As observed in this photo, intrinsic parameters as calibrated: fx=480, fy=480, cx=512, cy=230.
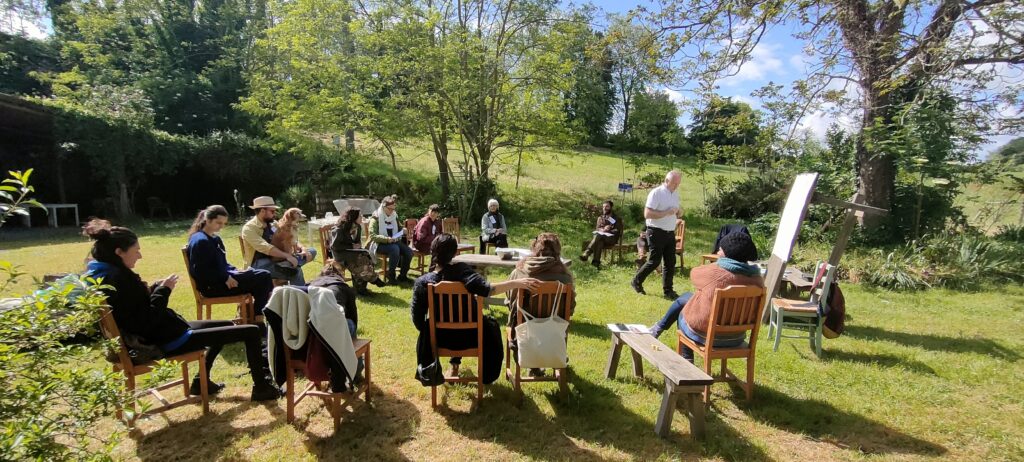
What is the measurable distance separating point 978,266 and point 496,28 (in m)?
11.9

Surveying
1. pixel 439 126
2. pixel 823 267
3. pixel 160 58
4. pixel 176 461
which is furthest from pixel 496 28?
pixel 160 58

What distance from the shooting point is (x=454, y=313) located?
3.49m

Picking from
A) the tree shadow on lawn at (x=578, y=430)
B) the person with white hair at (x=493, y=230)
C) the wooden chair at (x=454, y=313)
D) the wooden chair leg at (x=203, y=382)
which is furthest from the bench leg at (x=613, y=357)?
the person with white hair at (x=493, y=230)

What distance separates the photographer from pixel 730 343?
377 cm

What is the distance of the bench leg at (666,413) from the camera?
10.6 feet

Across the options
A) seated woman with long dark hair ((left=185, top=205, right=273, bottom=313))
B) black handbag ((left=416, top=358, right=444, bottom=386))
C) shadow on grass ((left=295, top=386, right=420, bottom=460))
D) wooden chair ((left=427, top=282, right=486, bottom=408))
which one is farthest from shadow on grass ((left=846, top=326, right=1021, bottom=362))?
seated woman with long dark hair ((left=185, top=205, right=273, bottom=313))

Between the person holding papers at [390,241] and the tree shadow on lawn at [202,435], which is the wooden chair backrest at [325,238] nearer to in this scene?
the person holding papers at [390,241]

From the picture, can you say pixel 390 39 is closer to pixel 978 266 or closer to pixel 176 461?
pixel 176 461

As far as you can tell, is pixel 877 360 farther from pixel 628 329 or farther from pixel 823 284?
pixel 628 329

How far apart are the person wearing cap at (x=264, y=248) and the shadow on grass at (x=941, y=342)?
6.41m

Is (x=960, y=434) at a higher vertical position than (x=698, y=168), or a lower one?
lower

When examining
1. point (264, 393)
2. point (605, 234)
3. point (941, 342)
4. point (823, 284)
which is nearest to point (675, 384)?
point (823, 284)

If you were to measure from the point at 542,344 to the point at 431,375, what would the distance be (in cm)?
83

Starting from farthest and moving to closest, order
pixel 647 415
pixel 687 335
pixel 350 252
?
1. pixel 350 252
2. pixel 687 335
3. pixel 647 415
